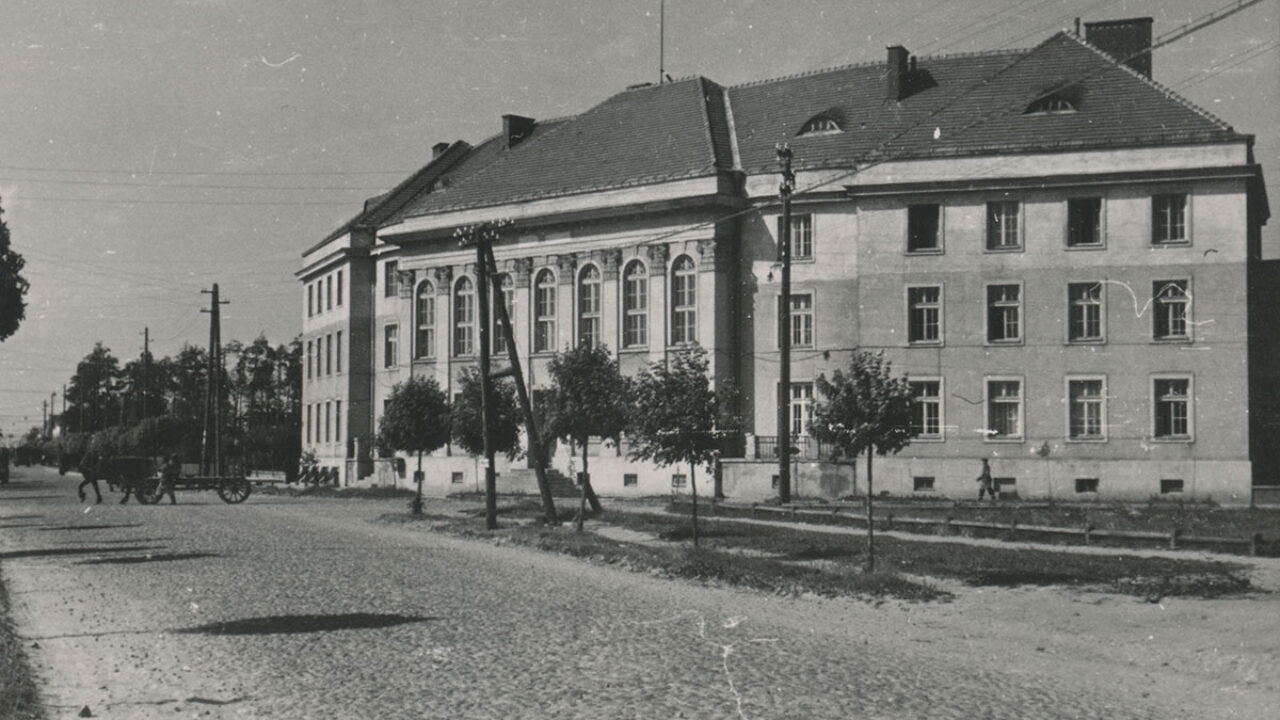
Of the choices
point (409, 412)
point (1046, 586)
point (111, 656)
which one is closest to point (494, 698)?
point (111, 656)

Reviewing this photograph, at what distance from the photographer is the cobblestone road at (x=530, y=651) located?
31.8 feet

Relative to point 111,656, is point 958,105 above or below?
above

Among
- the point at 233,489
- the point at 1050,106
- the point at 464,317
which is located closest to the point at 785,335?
the point at 1050,106

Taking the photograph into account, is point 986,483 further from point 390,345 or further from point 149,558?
point 390,345

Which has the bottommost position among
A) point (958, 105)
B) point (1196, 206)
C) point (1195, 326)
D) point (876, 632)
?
point (876, 632)

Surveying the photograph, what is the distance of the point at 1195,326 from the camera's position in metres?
38.7

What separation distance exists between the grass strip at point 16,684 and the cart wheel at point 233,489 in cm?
3046

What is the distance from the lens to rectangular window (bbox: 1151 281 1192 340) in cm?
3897

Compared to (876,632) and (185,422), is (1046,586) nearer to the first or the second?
(876,632)

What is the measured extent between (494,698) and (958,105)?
37.2m

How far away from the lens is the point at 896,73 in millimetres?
45500

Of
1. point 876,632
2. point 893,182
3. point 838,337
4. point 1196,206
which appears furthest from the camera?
point 838,337

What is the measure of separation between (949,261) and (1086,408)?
612 cm

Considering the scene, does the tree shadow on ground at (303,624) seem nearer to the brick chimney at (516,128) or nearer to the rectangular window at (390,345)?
the brick chimney at (516,128)
